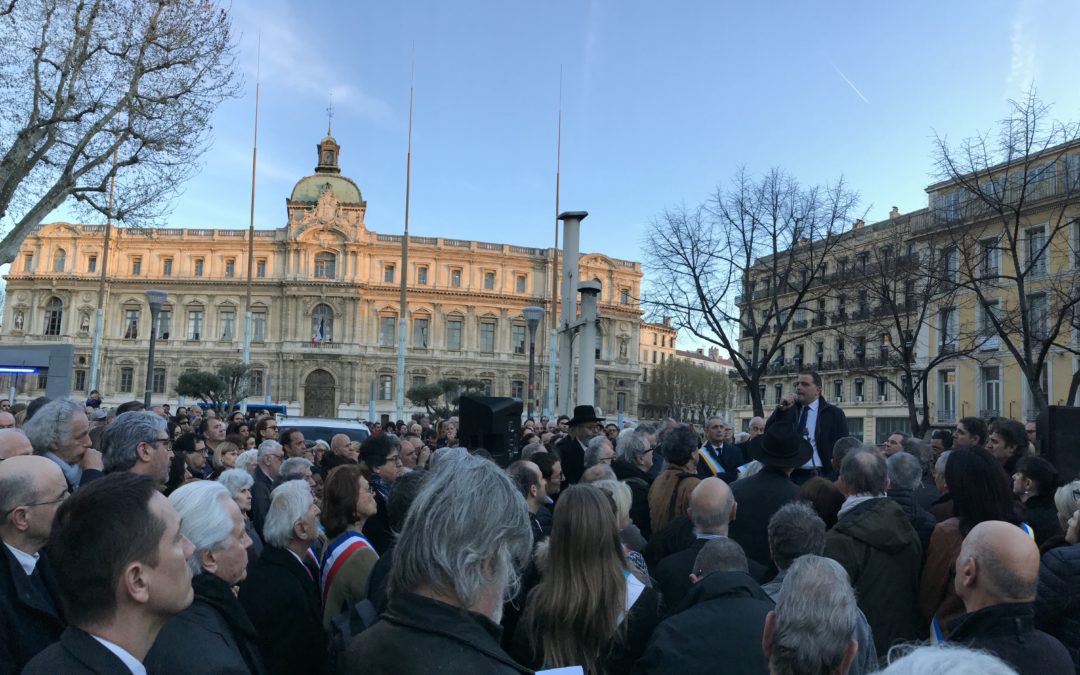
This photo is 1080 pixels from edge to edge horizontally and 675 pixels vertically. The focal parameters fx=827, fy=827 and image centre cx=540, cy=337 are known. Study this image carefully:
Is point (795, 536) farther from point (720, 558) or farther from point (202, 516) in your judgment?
point (202, 516)

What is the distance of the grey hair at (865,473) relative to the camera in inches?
175

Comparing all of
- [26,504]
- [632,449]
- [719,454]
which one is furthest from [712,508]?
[719,454]

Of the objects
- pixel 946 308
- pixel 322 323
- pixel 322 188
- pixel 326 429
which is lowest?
pixel 326 429

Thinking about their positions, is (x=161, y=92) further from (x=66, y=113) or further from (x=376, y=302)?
(x=376, y=302)

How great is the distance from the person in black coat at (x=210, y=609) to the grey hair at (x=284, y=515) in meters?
0.80

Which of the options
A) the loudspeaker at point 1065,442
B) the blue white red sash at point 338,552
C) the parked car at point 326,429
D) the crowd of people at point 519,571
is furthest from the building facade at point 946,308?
the blue white red sash at point 338,552

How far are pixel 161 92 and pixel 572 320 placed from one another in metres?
10.6

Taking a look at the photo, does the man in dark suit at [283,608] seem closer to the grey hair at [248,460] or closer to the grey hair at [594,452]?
the grey hair at [594,452]

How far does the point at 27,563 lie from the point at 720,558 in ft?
8.83

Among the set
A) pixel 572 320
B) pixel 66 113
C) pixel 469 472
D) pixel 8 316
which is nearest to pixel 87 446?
pixel 469 472

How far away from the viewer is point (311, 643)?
339cm

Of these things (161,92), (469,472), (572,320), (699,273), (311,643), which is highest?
(161,92)

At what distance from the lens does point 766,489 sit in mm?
5078

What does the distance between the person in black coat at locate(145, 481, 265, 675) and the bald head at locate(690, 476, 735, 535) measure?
2.08m
